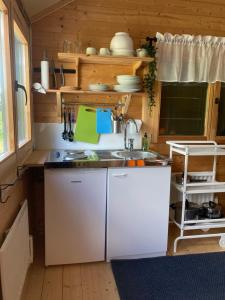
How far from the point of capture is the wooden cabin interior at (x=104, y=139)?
1.94 metres

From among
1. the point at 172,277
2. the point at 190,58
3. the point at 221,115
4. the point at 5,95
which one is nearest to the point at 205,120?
the point at 221,115

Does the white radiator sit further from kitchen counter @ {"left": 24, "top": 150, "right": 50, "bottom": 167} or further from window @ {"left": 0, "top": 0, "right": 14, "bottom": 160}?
window @ {"left": 0, "top": 0, "right": 14, "bottom": 160}

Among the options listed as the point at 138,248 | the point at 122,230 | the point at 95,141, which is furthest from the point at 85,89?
the point at 138,248

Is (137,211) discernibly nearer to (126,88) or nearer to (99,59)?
(126,88)

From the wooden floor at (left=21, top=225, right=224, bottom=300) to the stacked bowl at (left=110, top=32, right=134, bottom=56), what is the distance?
1.75 metres

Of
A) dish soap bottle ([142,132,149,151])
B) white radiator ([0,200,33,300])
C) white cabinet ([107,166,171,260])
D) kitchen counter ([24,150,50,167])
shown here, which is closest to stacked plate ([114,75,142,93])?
dish soap bottle ([142,132,149,151])

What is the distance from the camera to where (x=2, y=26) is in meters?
1.49

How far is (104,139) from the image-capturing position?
8.45 ft

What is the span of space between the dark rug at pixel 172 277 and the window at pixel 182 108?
121 cm

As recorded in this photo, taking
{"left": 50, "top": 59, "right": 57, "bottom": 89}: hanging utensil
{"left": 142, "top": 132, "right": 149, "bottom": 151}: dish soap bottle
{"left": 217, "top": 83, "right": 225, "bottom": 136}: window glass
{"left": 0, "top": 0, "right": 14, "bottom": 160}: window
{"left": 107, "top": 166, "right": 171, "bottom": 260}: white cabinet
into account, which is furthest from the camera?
{"left": 217, "top": 83, "right": 225, "bottom": 136}: window glass

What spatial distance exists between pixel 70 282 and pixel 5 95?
1372 mm

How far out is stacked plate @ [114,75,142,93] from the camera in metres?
2.32

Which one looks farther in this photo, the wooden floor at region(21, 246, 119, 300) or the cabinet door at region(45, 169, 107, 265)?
the cabinet door at region(45, 169, 107, 265)

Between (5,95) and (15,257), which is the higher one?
(5,95)
